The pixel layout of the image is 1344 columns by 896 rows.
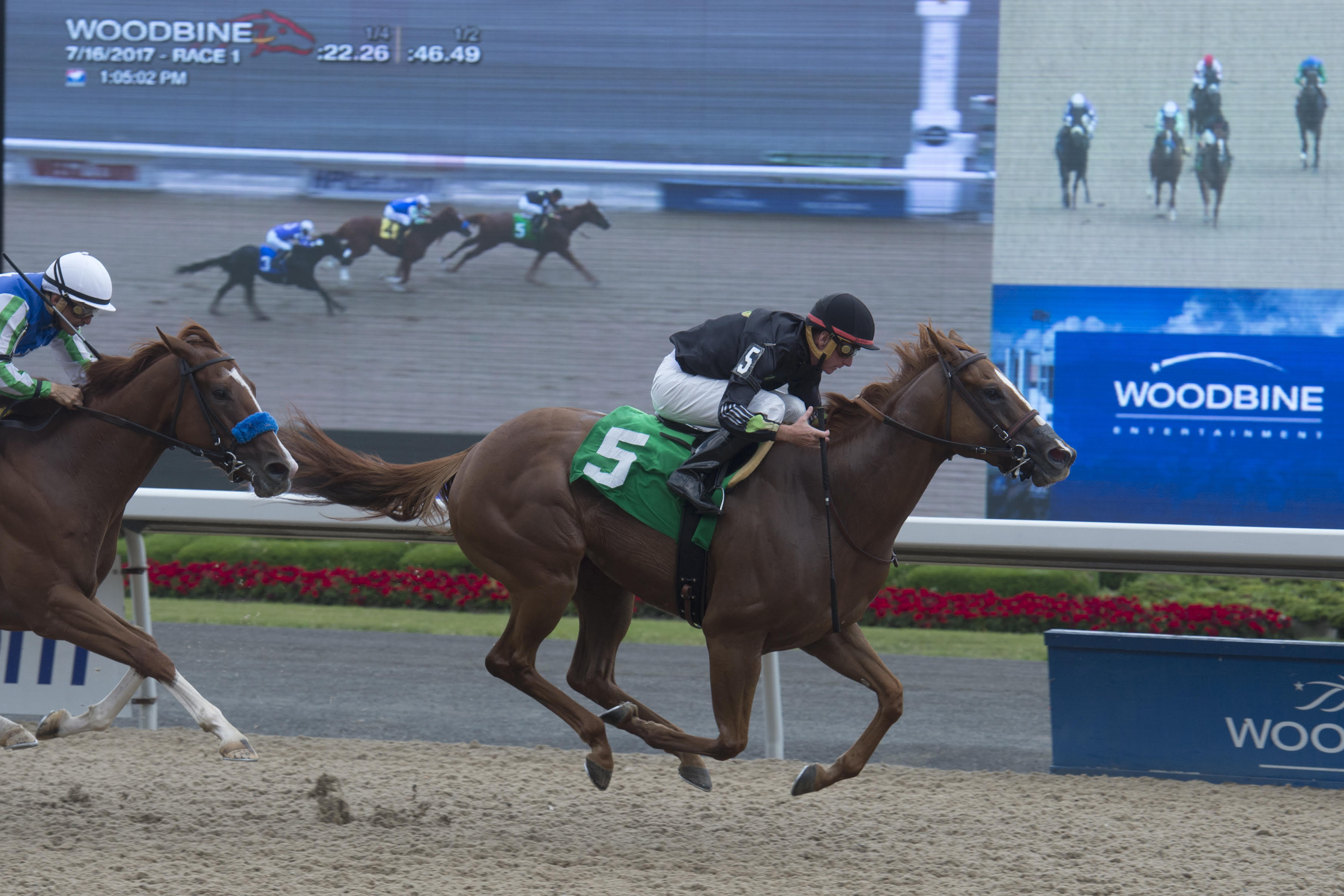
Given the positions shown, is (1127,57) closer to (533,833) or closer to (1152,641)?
(1152,641)

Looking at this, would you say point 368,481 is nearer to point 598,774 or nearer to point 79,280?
point 79,280

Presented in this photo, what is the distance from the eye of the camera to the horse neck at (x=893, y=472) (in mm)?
4328

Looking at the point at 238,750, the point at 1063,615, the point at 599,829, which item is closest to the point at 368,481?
the point at 238,750

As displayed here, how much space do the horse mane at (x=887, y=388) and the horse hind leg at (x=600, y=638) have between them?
105cm

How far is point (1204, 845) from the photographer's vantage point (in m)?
4.54

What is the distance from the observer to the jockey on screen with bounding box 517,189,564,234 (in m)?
11.2

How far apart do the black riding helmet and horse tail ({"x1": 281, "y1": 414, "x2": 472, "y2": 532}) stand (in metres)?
1.59

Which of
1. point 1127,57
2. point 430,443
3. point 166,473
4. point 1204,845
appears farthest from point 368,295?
point 1204,845

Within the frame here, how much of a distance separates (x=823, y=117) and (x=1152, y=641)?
245 inches

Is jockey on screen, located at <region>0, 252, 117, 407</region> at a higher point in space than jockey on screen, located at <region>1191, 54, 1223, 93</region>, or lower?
lower

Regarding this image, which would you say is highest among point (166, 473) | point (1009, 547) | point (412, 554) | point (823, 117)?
point (823, 117)

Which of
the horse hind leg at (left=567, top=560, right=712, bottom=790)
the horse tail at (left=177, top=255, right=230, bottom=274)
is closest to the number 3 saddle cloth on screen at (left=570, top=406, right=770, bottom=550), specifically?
the horse hind leg at (left=567, top=560, right=712, bottom=790)

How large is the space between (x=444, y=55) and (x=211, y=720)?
8.51 m

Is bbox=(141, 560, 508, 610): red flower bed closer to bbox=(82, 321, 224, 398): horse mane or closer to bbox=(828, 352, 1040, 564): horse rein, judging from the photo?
bbox=(82, 321, 224, 398): horse mane
